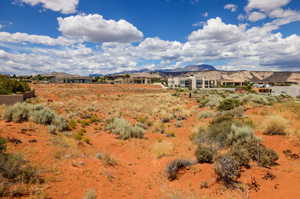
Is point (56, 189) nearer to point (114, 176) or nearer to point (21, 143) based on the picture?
point (114, 176)

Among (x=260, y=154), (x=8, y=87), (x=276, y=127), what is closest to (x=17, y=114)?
(x=260, y=154)

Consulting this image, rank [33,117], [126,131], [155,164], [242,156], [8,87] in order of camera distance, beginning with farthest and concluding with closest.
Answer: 1. [8,87]
2. [126,131]
3. [33,117]
4. [155,164]
5. [242,156]

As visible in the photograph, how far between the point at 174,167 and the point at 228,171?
1895mm

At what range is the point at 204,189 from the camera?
5.60 metres

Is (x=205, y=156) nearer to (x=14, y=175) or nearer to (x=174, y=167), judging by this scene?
(x=174, y=167)

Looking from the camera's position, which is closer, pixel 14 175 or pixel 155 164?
pixel 14 175

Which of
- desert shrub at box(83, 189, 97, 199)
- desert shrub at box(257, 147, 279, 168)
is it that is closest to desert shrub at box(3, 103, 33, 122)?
desert shrub at box(83, 189, 97, 199)

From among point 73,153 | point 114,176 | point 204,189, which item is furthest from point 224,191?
point 73,153

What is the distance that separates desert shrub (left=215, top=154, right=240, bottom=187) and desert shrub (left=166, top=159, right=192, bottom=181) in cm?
137


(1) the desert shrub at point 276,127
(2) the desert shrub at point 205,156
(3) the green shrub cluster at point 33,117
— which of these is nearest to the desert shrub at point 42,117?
(3) the green shrub cluster at point 33,117

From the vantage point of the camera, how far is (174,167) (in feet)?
22.0

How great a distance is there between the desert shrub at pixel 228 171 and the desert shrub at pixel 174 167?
1.37m

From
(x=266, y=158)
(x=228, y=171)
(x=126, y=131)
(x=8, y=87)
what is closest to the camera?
(x=228, y=171)

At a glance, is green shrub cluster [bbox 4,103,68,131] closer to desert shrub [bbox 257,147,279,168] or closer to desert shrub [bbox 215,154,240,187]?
desert shrub [bbox 215,154,240,187]
